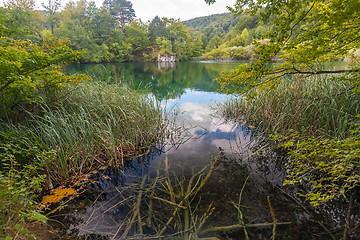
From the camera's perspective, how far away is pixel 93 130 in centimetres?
283

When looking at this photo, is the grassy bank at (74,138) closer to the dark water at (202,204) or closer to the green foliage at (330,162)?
the dark water at (202,204)

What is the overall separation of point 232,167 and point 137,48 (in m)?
40.4

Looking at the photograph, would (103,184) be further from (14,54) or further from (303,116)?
(303,116)

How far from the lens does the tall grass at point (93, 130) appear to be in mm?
2324

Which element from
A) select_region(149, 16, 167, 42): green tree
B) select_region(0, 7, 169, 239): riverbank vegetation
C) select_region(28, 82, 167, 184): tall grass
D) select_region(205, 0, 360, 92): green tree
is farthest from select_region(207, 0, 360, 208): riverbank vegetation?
select_region(149, 16, 167, 42): green tree

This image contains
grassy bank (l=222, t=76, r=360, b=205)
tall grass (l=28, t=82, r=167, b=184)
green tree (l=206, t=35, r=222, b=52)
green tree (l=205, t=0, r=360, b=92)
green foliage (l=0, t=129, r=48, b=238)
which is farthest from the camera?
green tree (l=206, t=35, r=222, b=52)

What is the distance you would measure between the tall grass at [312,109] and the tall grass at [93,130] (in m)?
2.18

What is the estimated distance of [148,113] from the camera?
3795 millimetres

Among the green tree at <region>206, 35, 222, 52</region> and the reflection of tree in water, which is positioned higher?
the green tree at <region>206, 35, 222, 52</region>

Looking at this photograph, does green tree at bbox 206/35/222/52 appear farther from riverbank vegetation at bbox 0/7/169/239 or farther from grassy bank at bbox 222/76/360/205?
riverbank vegetation at bbox 0/7/169/239

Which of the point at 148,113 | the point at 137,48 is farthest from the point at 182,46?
the point at 148,113

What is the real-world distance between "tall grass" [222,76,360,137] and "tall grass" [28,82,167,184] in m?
2.18

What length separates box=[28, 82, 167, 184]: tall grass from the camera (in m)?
2.32

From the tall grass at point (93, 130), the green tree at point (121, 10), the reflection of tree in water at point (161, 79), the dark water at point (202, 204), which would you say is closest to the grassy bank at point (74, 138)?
the tall grass at point (93, 130)
